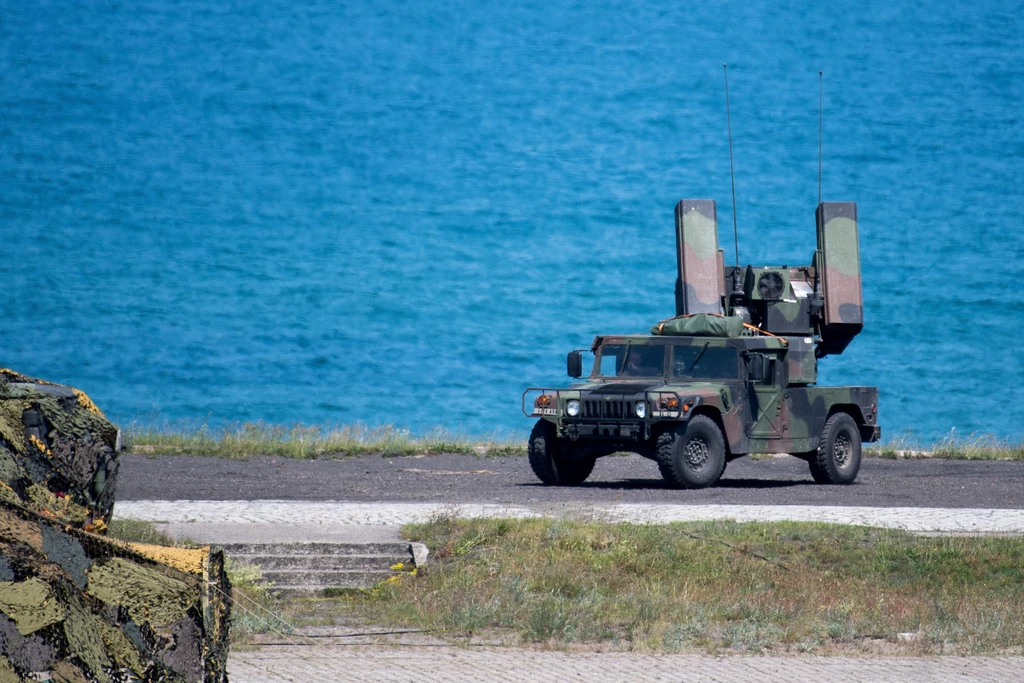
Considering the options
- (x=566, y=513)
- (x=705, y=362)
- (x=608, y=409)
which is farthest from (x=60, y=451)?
(x=705, y=362)

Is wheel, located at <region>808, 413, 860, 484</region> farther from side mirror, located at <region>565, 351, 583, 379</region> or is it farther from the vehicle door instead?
side mirror, located at <region>565, 351, 583, 379</region>

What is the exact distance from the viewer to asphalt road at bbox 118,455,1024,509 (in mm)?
14539

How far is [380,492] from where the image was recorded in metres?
15.1

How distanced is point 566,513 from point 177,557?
288 inches

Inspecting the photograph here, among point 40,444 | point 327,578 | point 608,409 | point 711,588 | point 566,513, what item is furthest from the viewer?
point 608,409

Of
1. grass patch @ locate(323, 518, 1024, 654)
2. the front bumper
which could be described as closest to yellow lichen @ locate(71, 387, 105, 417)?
grass patch @ locate(323, 518, 1024, 654)

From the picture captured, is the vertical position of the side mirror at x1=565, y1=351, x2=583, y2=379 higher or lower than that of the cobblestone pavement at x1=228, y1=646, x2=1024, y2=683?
higher

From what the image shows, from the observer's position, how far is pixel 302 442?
21125 millimetres

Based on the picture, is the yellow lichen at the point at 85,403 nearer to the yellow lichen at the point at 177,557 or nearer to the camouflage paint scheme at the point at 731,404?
the yellow lichen at the point at 177,557

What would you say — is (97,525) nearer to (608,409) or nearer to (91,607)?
(91,607)

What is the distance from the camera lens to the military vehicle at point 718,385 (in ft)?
50.6

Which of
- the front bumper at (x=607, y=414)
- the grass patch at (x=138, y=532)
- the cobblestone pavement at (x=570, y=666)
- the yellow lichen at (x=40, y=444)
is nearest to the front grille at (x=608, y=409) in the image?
the front bumper at (x=607, y=414)

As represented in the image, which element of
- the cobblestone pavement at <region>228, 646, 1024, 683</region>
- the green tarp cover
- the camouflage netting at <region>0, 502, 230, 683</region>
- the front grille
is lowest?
the cobblestone pavement at <region>228, 646, 1024, 683</region>

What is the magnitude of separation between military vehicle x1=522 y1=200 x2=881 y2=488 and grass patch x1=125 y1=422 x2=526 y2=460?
5032mm
